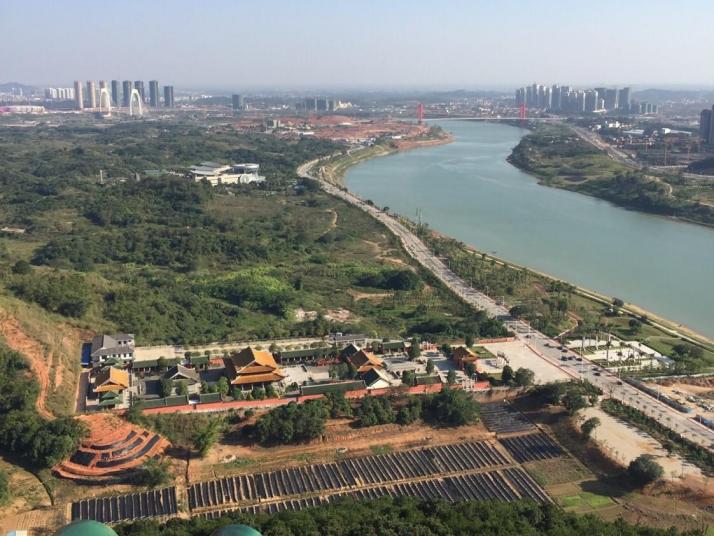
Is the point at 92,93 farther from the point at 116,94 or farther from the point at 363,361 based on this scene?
the point at 363,361

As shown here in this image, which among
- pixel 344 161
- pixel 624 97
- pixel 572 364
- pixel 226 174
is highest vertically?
pixel 624 97

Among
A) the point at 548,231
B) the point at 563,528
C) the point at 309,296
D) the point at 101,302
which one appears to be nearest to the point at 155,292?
the point at 101,302

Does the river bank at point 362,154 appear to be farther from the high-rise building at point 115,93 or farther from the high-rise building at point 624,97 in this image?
the high-rise building at point 115,93

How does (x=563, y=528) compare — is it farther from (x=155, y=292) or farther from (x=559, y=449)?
(x=155, y=292)

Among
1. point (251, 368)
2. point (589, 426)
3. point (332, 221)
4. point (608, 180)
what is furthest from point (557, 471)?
point (608, 180)

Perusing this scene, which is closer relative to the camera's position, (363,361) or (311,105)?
(363,361)

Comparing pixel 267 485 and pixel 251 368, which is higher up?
pixel 251 368
